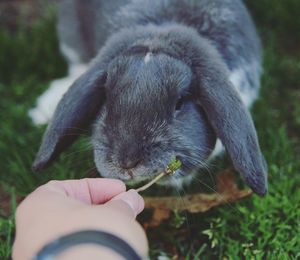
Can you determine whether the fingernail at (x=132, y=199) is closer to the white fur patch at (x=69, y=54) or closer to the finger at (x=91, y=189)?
the finger at (x=91, y=189)

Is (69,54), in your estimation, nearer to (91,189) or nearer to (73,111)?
(73,111)

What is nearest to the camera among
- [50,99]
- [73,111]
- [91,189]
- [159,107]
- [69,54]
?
[91,189]

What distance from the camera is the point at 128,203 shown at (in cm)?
226

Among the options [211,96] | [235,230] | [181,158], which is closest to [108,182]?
[181,158]

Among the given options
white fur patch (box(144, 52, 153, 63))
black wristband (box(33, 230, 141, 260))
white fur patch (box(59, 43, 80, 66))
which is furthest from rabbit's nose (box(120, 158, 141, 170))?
white fur patch (box(59, 43, 80, 66))

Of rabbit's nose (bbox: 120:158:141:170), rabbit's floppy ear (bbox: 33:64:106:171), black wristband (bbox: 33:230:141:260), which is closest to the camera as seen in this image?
black wristband (bbox: 33:230:141:260)

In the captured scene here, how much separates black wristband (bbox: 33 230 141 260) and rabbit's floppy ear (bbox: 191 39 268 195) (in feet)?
3.73

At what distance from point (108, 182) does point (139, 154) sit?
1.05 feet

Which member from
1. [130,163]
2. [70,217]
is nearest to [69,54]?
[130,163]

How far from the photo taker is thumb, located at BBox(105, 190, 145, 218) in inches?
85.5

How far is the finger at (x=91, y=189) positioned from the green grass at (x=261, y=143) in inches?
33.0

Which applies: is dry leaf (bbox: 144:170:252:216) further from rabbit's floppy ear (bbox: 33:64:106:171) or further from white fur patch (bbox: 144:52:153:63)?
white fur patch (bbox: 144:52:153:63)

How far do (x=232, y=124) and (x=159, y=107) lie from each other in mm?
364

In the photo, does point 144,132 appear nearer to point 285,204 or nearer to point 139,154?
point 139,154
